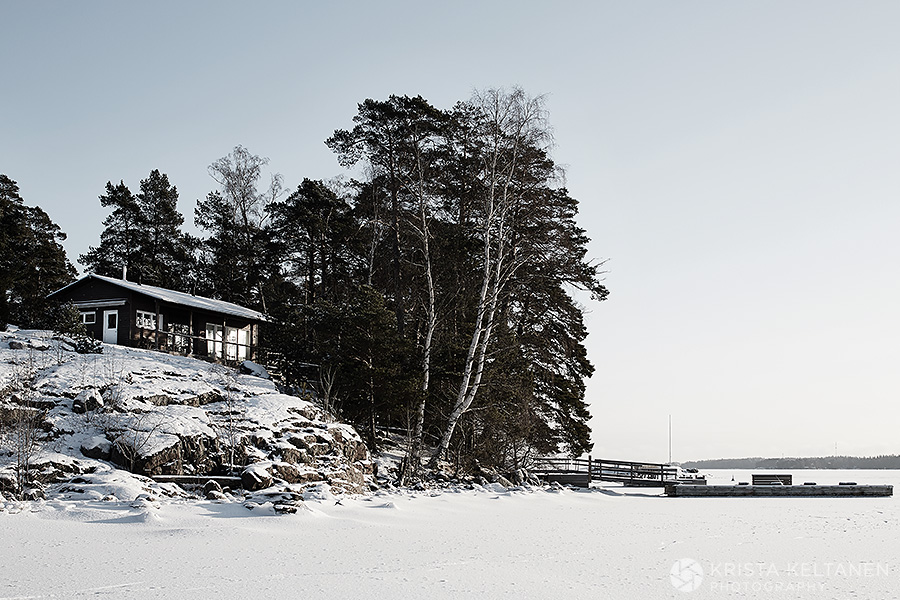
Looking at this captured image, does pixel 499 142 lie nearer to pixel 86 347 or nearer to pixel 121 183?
pixel 86 347

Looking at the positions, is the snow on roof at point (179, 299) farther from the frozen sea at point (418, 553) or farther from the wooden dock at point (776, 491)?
the frozen sea at point (418, 553)

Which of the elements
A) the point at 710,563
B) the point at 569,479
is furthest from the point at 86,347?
the point at 710,563

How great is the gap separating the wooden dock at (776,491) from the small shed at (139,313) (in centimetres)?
1895

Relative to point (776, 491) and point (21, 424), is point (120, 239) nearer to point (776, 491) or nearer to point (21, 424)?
point (21, 424)

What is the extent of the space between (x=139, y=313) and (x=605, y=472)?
21.5m

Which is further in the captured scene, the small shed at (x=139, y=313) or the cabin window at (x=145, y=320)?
the cabin window at (x=145, y=320)

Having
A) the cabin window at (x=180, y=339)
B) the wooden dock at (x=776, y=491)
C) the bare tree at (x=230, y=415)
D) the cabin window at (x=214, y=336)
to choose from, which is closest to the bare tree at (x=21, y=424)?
the bare tree at (x=230, y=415)

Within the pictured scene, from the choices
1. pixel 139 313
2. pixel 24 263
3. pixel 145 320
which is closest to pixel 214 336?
pixel 145 320

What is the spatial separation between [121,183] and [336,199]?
16.9m

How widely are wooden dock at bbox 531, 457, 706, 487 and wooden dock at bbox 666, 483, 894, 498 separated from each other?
1926mm

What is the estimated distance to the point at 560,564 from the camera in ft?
31.4

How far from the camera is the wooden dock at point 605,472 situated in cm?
2983

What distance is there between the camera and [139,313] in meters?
31.6

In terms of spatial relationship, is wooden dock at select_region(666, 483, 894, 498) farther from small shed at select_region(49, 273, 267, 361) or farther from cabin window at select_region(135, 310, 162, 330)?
cabin window at select_region(135, 310, 162, 330)
